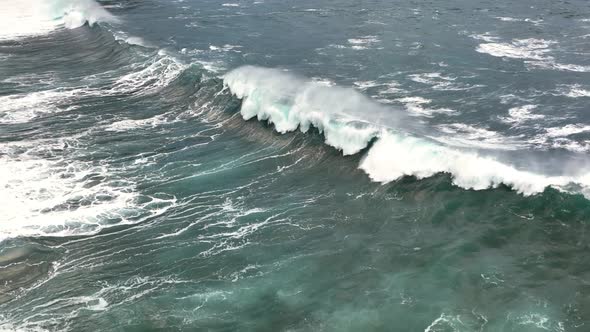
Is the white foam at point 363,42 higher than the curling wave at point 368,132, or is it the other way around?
the white foam at point 363,42

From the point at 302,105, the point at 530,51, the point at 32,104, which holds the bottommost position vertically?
the point at 32,104

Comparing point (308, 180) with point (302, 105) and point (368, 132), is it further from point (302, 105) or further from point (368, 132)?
point (302, 105)

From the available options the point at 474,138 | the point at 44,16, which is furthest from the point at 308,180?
the point at 44,16

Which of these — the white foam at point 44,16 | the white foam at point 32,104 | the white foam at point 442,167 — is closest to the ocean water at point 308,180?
the white foam at point 442,167

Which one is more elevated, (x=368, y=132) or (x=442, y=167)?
(x=368, y=132)

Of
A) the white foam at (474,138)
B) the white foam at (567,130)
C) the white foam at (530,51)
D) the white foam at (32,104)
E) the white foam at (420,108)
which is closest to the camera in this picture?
the white foam at (474,138)

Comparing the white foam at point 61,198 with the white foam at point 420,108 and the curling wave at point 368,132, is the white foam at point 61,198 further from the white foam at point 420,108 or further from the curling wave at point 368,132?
the white foam at point 420,108
